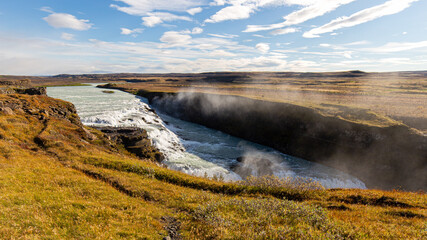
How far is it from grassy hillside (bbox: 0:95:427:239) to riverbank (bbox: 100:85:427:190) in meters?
27.2

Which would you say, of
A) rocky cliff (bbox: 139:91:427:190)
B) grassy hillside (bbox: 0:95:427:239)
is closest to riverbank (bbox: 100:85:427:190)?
rocky cliff (bbox: 139:91:427:190)

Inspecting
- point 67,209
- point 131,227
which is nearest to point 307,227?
point 131,227

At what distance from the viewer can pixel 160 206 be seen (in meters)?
11.4

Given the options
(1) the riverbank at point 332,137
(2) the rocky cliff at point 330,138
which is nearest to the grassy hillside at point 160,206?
(1) the riverbank at point 332,137

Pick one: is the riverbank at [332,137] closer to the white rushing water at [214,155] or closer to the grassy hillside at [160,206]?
the white rushing water at [214,155]

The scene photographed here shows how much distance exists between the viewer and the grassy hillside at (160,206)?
8.24m

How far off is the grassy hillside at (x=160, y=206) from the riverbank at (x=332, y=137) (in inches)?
1070

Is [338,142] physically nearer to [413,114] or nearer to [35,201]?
[413,114]

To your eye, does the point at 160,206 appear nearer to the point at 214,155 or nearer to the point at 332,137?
the point at 214,155

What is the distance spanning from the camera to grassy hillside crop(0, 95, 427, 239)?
8.24 metres

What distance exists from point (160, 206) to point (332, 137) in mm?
44317

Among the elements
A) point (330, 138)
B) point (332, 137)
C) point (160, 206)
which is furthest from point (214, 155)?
point (160, 206)

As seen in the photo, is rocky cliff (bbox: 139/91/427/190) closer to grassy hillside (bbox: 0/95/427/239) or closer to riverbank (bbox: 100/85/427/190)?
riverbank (bbox: 100/85/427/190)

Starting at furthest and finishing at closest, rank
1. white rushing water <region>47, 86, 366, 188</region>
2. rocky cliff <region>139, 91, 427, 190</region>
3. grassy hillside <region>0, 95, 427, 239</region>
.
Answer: white rushing water <region>47, 86, 366, 188</region>
rocky cliff <region>139, 91, 427, 190</region>
grassy hillside <region>0, 95, 427, 239</region>
